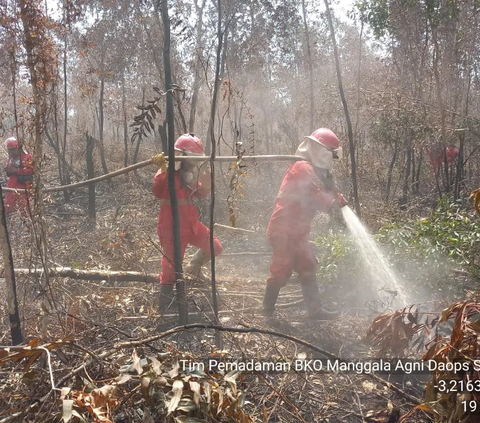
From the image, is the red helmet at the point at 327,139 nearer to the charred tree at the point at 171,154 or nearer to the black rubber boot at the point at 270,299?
the black rubber boot at the point at 270,299

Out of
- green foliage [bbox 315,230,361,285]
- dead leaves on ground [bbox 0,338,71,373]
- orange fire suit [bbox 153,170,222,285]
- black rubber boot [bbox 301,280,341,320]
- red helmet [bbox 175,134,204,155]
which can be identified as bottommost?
black rubber boot [bbox 301,280,341,320]

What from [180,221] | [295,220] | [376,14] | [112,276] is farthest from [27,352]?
[376,14]

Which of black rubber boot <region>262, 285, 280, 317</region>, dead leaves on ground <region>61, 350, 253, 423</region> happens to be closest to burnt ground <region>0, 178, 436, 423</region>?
dead leaves on ground <region>61, 350, 253, 423</region>

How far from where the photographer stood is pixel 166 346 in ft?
7.51

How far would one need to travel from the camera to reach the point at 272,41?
37.3ft

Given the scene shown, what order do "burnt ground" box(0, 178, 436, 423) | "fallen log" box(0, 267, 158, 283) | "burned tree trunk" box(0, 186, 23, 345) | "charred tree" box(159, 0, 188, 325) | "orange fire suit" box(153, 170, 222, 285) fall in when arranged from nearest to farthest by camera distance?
"burnt ground" box(0, 178, 436, 423) < "burned tree trunk" box(0, 186, 23, 345) < "charred tree" box(159, 0, 188, 325) < "orange fire suit" box(153, 170, 222, 285) < "fallen log" box(0, 267, 158, 283)

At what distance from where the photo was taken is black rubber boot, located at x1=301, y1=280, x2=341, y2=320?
3766mm

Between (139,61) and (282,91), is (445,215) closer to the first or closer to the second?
(139,61)

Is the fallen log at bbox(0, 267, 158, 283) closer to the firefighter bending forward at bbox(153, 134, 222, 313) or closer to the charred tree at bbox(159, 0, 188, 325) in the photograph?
the firefighter bending forward at bbox(153, 134, 222, 313)

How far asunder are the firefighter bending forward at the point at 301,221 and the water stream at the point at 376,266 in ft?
1.93

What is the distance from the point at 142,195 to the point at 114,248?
14.1ft

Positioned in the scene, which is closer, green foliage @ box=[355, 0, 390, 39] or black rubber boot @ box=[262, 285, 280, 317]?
black rubber boot @ box=[262, 285, 280, 317]

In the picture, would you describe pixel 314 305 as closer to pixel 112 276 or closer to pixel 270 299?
pixel 270 299

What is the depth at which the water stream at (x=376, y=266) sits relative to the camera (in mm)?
3979
